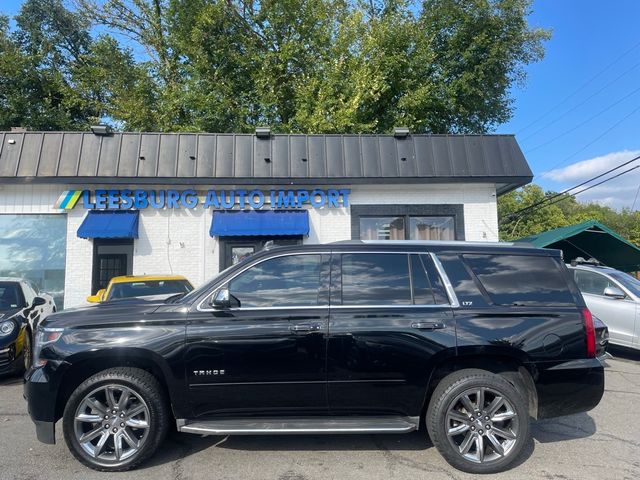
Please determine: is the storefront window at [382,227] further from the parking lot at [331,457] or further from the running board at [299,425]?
the running board at [299,425]

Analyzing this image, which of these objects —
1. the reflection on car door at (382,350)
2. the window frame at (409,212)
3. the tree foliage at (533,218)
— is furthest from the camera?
the tree foliage at (533,218)

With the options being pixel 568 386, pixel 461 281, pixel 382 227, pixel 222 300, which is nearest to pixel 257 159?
pixel 382 227

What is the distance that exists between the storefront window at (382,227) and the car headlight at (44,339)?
347 inches

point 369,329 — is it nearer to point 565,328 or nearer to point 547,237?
point 565,328

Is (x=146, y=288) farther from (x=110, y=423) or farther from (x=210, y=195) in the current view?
(x=110, y=423)

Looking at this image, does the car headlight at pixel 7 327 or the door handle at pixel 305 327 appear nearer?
the door handle at pixel 305 327

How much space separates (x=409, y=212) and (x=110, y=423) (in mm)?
9269

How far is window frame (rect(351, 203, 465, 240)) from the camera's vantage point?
12.2 m

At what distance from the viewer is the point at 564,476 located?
159 inches

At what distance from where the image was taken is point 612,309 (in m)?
9.28

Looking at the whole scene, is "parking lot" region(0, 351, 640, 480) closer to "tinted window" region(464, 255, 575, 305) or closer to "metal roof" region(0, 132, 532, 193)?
"tinted window" region(464, 255, 575, 305)

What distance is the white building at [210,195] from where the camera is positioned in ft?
37.6

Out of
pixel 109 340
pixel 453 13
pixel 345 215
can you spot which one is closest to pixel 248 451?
pixel 109 340

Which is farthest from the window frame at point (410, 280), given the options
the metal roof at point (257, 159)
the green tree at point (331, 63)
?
the green tree at point (331, 63)
